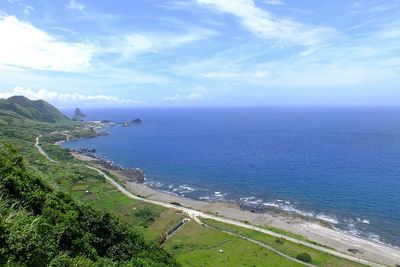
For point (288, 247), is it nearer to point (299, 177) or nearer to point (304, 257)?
point (304, 257)

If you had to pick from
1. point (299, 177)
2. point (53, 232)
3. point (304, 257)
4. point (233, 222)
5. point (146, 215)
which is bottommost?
point (233, 222)

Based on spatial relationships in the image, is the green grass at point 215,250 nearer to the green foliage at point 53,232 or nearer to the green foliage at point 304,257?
the green foliage at point 304,257

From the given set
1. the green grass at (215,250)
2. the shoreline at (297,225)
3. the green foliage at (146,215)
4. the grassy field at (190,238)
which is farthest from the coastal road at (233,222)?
the green foliage at (146,215)

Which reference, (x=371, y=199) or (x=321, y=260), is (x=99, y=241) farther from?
(x=371, y=199)

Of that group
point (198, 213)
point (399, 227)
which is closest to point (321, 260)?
point (399, 227)

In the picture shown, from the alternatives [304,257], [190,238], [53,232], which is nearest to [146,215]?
[190,238]

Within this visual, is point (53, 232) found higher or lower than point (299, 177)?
higher
